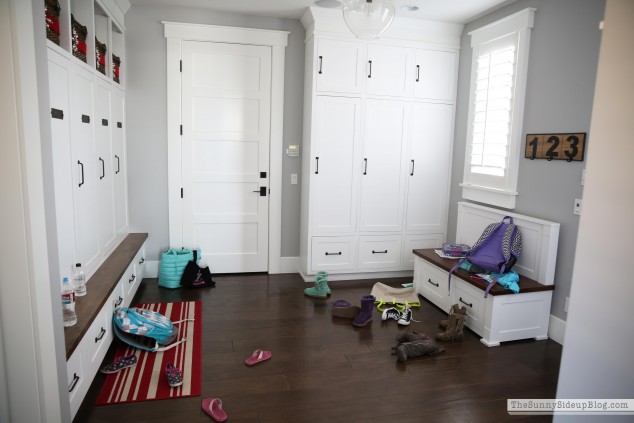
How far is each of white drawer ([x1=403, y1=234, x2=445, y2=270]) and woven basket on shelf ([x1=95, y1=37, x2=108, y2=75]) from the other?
3.31 m

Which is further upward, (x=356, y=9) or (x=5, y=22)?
(x=356, y=9)

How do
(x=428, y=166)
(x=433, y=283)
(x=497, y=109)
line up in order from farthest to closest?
(x=428, y=166) < (x=433, y=283) < (x=497, y=109)

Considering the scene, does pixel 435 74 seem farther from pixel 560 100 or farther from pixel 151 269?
pixel 151 269

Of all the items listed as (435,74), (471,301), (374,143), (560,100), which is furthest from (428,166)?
(471,301)

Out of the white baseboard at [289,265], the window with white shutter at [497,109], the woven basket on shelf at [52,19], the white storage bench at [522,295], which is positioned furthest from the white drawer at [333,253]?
the woven basket on shelf at [52,19]

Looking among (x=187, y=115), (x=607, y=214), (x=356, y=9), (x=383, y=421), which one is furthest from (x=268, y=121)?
(x=607, y=214)

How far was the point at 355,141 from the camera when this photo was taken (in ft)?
14.7

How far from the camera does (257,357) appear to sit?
292 cm

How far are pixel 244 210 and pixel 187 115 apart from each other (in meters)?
1.14

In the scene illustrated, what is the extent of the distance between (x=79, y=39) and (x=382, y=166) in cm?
291

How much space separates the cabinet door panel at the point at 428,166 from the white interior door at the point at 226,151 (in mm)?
1573

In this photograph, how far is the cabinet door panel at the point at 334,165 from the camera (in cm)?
437

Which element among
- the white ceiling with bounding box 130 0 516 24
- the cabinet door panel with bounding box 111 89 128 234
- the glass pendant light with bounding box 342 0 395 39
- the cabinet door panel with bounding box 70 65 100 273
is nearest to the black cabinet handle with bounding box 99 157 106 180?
the cabinet door panel with bounding box 70 65 100 273

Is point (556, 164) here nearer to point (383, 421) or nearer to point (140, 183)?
point (383, 421)
